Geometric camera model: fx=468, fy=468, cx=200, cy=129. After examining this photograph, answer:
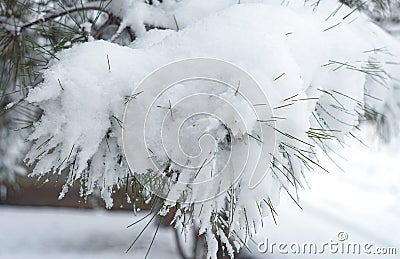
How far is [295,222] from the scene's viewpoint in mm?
2859

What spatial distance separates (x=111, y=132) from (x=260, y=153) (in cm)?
18

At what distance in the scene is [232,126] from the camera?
482 millimetres

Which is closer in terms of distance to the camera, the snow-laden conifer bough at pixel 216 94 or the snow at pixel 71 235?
the snow-laden conifer bough at pixel 216 94

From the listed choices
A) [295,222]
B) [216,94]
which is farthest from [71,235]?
[216,94]

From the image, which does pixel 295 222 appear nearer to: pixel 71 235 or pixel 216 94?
pixel 71 235

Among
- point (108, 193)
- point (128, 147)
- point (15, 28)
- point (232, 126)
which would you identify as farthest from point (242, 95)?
point (15, 28)

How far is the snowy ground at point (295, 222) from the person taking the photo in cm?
265

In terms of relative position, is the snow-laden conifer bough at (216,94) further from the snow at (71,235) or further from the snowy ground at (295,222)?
the snow at (71,235)

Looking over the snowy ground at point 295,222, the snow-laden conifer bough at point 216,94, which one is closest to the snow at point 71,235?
the snowy ground at point 295,222

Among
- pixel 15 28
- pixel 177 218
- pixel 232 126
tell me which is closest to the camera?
pixel 232 126

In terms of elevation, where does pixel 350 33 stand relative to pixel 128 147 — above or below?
above

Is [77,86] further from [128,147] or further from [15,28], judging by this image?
[15,28]

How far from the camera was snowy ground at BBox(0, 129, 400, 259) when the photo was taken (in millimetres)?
2652

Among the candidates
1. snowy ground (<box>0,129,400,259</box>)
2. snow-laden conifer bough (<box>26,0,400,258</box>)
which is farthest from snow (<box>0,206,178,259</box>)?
snow-laden conifer bough (<box>26,0,400,258</box>)
